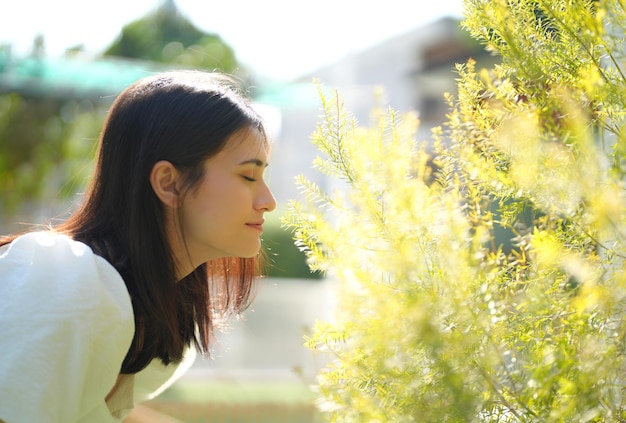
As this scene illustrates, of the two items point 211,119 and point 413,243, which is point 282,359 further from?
point 413,243

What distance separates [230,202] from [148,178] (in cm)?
21

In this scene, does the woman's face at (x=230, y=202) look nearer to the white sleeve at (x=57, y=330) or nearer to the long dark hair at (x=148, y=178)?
the long dark hair at (x=148, y=178)

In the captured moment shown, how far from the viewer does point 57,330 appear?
125cm

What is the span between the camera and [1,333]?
4.09 feet

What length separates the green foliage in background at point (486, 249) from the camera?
88cm

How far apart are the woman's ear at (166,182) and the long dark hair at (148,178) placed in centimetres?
2

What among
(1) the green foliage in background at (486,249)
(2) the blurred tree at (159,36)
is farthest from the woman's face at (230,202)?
(2) the blurred tree at (159,36)

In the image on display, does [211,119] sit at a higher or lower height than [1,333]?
higher

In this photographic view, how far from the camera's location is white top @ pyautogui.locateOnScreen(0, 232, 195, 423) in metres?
1.23

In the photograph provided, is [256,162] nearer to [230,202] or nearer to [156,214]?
[230,202]

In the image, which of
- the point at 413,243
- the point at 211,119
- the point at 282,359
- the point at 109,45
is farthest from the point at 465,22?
the point at 109,45

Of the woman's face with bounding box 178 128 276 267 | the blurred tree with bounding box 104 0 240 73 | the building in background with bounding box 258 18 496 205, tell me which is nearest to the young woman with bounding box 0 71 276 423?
the woman's face with bounding box 178 128 276 267

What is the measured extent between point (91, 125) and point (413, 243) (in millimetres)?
11150

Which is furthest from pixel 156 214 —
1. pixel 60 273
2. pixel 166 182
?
pixel 60 273
